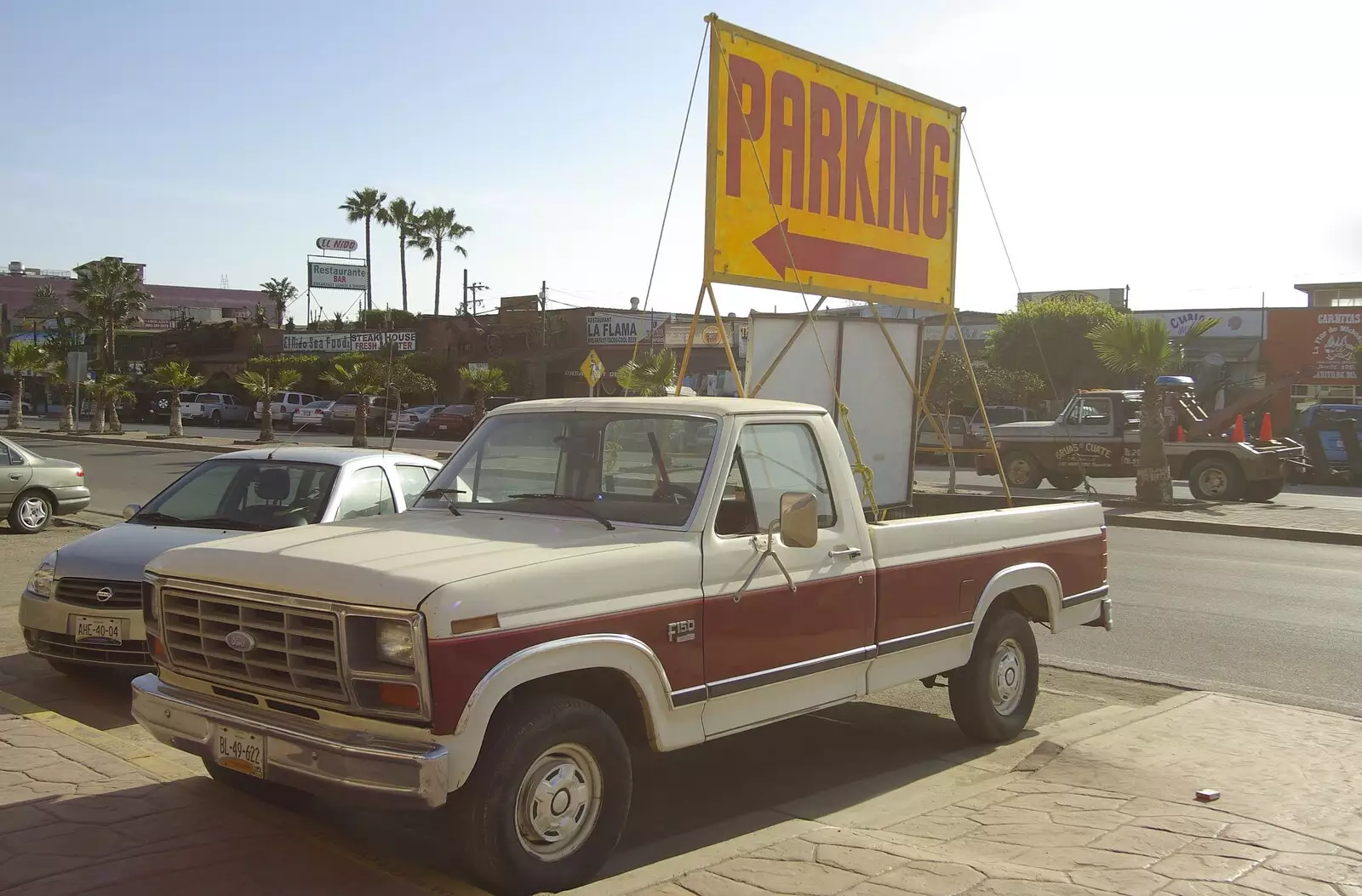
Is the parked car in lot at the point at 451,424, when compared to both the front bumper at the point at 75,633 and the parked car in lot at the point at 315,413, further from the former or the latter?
the front bumper at the point at 75,633

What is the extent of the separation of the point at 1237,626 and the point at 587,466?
7523 millimetres

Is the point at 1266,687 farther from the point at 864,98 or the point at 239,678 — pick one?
the point at 239,678

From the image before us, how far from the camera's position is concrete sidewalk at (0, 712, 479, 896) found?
4.21 metres

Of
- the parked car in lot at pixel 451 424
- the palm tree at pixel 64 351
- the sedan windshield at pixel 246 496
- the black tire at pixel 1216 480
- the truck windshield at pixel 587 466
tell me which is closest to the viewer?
the truck windshield at pixel 587 466

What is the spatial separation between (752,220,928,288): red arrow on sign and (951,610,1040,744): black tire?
2.89 metres

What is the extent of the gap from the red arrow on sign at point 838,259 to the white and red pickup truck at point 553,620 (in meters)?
3.04

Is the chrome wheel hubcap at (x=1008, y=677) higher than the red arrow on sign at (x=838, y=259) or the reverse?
the reverse

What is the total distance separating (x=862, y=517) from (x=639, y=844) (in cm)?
175

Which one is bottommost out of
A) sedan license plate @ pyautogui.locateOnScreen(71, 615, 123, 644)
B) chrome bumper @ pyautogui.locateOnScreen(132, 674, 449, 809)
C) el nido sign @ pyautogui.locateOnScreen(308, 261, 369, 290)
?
sedan license plate @ pyautogui.locateOnScreen(71, 615, 123, 644)

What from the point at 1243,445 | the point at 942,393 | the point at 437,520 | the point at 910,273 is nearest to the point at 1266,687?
the point at 910,273

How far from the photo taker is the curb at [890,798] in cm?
444

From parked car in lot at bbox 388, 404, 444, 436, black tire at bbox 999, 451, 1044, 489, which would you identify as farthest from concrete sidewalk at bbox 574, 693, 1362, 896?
parked car in lot at bbox 388, 404, 444, 436

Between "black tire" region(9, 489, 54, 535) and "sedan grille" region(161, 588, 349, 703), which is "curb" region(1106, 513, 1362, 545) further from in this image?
"sedan grille" region(161, 588, 349, 703)

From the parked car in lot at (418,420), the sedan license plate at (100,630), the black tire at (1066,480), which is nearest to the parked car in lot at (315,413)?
the parked car in lot at (418,420)
